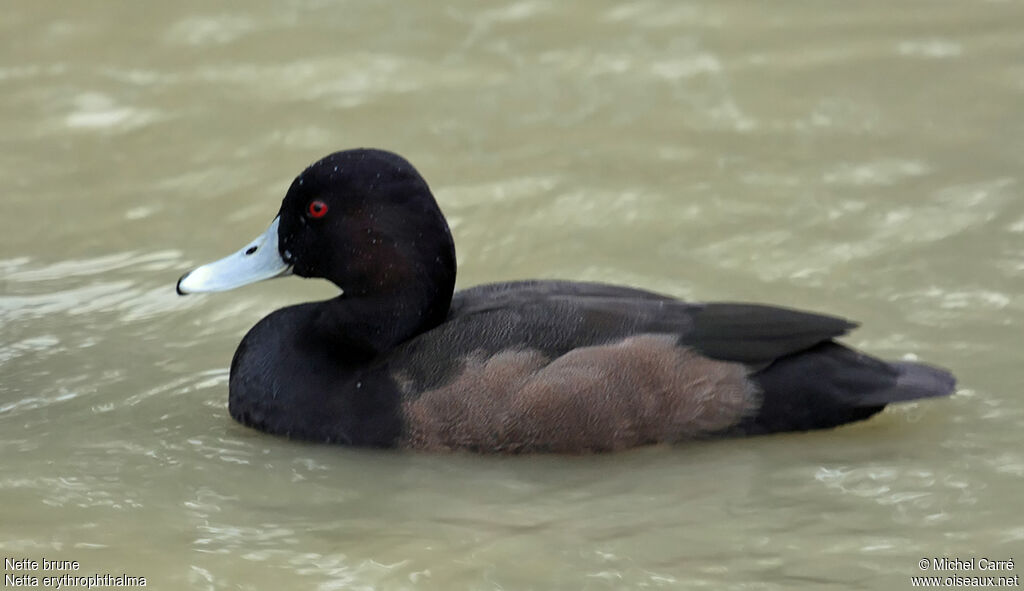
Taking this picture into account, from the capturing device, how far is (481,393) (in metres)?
5.14

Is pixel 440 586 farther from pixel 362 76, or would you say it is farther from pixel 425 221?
pixel 362 76

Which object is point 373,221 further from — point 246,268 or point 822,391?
point 822,391

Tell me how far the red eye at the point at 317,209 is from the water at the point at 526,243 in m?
0.83

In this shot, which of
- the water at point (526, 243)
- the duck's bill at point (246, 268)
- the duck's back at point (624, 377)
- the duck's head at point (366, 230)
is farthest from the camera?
the duck's bill at point (246, 268)

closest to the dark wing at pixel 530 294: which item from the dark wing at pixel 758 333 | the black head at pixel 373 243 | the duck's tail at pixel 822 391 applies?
the black head at pixel 373 243

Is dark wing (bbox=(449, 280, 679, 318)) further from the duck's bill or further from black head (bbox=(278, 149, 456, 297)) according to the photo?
the duck's bill

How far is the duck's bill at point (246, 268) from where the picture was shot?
558 cm

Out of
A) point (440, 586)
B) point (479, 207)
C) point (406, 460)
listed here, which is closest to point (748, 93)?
point (479, 207)

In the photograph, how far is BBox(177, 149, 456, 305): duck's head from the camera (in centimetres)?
541

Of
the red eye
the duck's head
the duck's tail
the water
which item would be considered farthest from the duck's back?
the red eye

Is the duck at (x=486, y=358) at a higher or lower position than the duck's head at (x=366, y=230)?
lower

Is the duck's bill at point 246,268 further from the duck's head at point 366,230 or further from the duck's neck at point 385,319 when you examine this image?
the duck's neck at point 385,319

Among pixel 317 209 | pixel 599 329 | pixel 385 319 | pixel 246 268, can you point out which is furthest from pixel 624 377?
pixel 246 268

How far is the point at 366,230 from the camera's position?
5.46 meters
